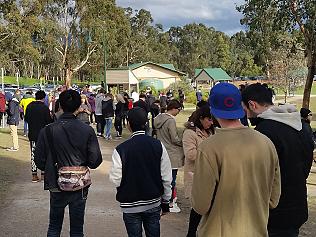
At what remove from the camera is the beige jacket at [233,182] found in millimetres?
2840

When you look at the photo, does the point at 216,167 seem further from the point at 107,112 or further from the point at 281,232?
the point at 107,112

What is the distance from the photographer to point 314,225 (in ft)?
22.9

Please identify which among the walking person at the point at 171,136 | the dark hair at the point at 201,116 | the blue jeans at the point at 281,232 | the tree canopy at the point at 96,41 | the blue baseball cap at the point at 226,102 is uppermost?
the tree canopy at the point at 96,41

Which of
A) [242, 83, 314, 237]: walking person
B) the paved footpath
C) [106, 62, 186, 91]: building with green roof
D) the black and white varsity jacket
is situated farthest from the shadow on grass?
[106, 62, 186, 91]: building with green roof

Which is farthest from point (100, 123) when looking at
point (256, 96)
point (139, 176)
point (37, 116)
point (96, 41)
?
point (96, 41)

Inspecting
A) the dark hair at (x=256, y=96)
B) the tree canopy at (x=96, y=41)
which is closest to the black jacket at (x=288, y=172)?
the dark hair at (x=256, y=96)

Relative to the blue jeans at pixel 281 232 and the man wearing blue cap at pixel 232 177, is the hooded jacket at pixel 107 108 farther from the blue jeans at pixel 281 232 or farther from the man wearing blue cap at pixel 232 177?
the man wearing blue cap at pixel 232 177

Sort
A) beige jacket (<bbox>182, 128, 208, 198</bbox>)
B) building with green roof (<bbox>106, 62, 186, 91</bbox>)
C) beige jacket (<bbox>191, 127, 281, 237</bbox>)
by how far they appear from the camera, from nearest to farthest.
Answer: beige jacket (<bbox>191, 127, 281, 237</bbox>) < beige jacket (<bbox>182, 128, 208, 198</bbox>) < building with green roof (<bbox>106, 62, 186, 91</bbox>)

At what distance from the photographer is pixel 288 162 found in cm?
336

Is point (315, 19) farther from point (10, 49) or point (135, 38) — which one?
point (135, 38)

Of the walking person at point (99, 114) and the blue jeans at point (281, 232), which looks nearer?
the blue jeans at point (281, 232)

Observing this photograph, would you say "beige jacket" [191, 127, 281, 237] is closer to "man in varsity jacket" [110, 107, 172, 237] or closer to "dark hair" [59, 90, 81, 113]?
"man in varsity jacket" [110, 107, 172, 237]

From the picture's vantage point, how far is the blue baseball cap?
2967 mm

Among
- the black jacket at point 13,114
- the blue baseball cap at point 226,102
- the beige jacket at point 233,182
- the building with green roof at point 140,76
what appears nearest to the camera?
the beige jacket at point 233,182
